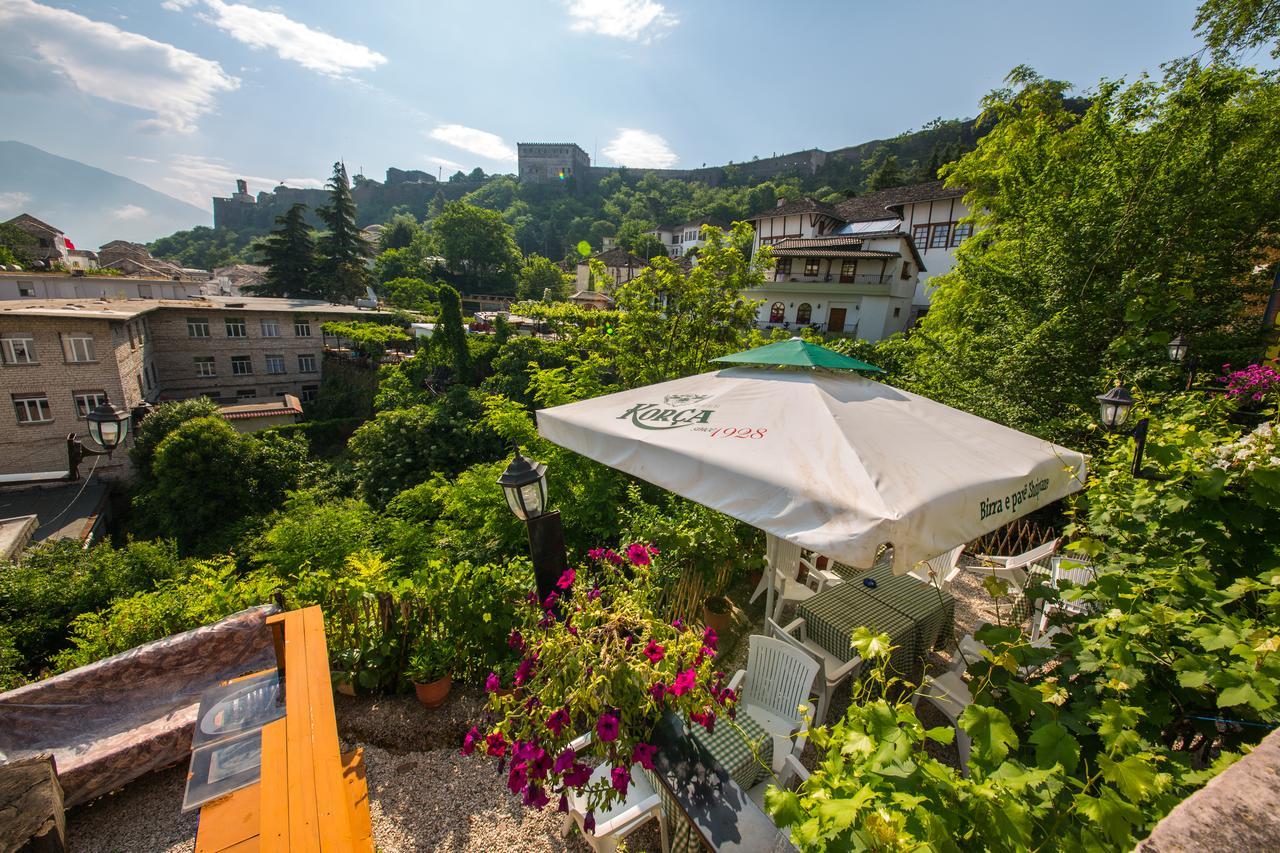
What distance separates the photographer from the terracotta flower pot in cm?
356

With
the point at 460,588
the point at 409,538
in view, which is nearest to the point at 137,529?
the point at 409,538

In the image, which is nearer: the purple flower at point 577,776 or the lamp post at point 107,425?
the purple flower at point 577,776

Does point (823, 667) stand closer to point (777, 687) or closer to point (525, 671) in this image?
point (777, 687)

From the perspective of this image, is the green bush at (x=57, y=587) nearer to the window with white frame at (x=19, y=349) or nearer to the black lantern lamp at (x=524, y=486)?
the black lantern lamp at (x=524, y=486)

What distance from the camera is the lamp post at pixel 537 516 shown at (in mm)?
2844

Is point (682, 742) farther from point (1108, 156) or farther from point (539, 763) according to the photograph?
point (1108, 156)

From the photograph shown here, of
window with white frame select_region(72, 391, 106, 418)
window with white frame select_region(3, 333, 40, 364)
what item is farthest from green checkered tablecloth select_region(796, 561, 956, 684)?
window with white frame select_region(3, 333, 40, 364)

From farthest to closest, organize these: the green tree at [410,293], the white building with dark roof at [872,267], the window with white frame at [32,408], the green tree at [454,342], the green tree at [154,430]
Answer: the green tree at [410,293]
the white building with dark roof at [872,267]
the green tree at [454,342]
the green tree at [154,430]
the window with white frame at [32,408]

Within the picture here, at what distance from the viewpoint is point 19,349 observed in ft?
59.2

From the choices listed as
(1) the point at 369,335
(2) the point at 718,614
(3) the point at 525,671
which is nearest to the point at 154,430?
(1) the point at 369,335

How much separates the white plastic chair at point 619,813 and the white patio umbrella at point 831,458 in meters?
1.45

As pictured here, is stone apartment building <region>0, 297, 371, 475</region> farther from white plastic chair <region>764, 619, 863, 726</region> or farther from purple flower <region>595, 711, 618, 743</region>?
white plastic chair <region>764, 619, 863, 726</region>

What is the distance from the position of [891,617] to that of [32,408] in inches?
1196

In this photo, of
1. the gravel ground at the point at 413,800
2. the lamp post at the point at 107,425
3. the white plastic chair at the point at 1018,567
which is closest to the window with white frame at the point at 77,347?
the lamp post at the point at 107,425
